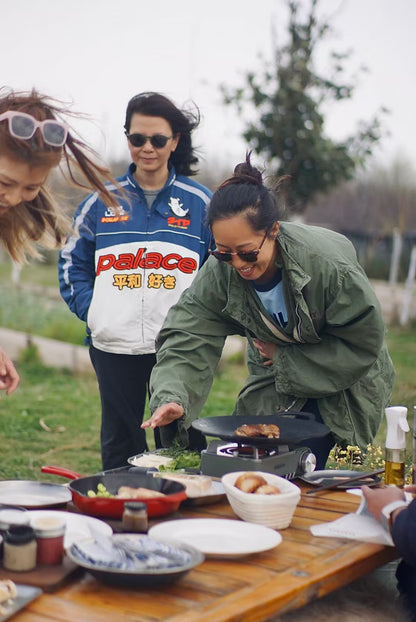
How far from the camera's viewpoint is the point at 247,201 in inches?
118

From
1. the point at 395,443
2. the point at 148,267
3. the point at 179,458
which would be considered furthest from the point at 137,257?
the point at 395,443

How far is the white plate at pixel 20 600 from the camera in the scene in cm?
166

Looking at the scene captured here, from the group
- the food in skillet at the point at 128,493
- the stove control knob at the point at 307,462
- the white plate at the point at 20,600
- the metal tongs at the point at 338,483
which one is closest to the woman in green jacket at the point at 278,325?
the stove control knob at the point at 307,462

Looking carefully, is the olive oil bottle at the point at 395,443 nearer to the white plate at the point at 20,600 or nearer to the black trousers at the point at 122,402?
the white plate at the point at 20,600

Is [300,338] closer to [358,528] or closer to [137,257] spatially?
[358,528]

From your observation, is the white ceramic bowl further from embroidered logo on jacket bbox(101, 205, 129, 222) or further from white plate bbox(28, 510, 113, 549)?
embroidered logo on jacket bbox(101, 205, 129, 222)

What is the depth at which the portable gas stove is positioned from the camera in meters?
2.67

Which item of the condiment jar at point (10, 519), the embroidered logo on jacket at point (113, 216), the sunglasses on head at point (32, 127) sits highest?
the sunglasses on head at point (32, 127)

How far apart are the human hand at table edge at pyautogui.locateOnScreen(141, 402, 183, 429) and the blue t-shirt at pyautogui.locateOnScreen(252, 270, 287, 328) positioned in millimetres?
524

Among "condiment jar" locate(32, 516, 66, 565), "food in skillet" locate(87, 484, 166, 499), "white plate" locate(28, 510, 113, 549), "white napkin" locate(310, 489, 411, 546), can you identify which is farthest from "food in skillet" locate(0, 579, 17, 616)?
"white napkin" locate(310, 489, 411, 546)

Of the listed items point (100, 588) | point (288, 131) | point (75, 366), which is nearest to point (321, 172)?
point (288, 131)

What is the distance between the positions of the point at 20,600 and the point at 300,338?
175 centimetres

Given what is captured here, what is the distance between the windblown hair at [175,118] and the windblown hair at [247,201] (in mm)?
1173

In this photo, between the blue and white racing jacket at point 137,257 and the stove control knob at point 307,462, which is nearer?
the stove control knob at point 307,462
